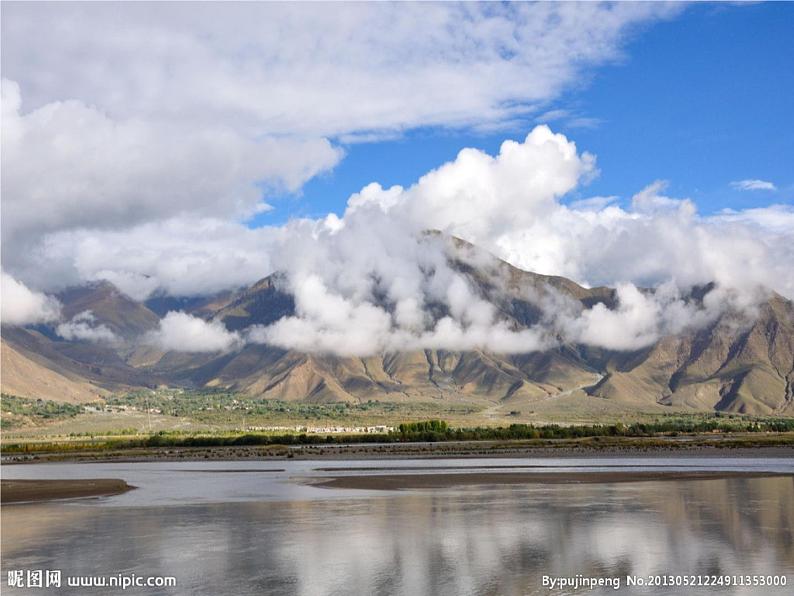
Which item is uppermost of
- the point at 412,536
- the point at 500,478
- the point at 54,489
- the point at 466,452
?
the point at 412,536

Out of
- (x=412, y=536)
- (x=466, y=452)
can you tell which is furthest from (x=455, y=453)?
(x=412, y=536)

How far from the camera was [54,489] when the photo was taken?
229 feet

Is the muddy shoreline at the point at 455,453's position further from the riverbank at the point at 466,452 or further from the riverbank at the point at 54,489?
the riverbank at the point at 54,489

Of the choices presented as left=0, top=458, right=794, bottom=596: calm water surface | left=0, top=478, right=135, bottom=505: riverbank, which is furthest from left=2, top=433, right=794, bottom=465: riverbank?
left=0, top=458, right=794, bottom=596: calm water surface

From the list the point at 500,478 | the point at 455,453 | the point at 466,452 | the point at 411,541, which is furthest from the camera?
the point at 466,452

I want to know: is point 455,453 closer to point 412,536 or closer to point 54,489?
point 54,489

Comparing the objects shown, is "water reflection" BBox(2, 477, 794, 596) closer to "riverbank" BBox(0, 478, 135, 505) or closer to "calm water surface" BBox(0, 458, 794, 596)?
"calm water surface" BBox(0, 458, 794, 596)

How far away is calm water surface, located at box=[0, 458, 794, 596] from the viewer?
31578 millimetres

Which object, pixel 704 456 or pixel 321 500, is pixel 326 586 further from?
pixel 704 456

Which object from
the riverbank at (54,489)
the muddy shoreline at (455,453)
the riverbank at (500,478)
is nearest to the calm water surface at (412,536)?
the riverbank at (54,489)

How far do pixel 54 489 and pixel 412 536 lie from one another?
41.4m

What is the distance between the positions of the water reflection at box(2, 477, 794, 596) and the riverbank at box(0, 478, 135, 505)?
747cm

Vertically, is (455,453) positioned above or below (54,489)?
below

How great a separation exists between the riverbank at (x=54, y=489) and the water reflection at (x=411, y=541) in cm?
747
